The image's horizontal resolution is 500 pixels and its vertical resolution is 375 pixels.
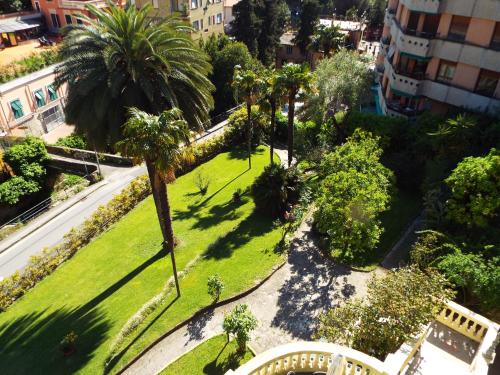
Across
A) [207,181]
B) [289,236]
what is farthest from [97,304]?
[207,181]

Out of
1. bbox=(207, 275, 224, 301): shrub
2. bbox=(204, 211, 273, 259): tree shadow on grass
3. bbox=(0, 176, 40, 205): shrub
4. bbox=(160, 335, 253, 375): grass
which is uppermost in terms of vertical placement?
bbox=(207, 275, 224, 301): shrub

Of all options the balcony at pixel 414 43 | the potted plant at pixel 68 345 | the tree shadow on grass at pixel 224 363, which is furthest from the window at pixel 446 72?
the potted plant at pixel 68 345

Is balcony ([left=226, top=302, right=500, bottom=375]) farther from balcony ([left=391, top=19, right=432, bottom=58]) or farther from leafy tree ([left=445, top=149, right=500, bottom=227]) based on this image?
balcony ([left=391, top=19, right=432, bottom=58])

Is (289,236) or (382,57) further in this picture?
(382,57)

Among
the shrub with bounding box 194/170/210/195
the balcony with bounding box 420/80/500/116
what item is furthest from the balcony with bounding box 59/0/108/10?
the balcony with bounding box 420/80/500/116

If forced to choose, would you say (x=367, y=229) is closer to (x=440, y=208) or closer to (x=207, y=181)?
(x=440, y=208)

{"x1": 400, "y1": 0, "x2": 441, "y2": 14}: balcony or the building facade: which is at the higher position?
{"x1": 400, "y1": 0, "x2": 441, "y2": 14}: balcony
